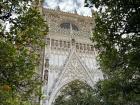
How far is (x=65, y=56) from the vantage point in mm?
31344

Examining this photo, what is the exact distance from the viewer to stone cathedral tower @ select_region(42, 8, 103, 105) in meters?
A: 28.7

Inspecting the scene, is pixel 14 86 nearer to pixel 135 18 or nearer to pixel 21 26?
pixel 21 26

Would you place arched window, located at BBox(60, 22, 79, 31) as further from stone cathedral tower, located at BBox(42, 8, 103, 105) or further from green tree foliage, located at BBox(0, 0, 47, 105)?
green tree foliage, located at BBox(0, 0, 47, 105)

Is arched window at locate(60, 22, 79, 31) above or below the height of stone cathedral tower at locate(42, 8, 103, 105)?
above

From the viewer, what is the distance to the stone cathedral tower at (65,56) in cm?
2872

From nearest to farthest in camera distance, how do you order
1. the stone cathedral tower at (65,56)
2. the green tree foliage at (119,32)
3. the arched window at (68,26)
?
the green tree foliage at (119,32) → the stone cathedral tower at (65,56) → the arched window at (68,26)

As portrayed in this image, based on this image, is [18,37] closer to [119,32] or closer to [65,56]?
[119,32]

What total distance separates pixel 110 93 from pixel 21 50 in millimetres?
4087

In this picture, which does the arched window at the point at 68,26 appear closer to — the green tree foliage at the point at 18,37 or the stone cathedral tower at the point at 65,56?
the stone cathedral tower at the point at 65,56

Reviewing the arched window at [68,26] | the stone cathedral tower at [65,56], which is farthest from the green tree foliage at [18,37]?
the arched window at [68,26]

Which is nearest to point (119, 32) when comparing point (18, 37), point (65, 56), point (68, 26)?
point (18, 37)

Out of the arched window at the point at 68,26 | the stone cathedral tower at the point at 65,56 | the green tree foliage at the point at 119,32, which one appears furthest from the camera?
the arched window at the point at 68,26

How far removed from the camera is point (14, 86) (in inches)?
367

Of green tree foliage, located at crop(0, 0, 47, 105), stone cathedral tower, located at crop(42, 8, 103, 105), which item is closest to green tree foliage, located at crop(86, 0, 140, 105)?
green tree foliage, located at crop(0, 0, 47, 105)
